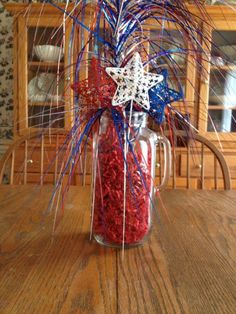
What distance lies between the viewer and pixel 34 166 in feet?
6.55

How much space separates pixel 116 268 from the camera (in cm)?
47

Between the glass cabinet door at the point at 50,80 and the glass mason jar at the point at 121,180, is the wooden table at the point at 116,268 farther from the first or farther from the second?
the glass cabinet door at the point at 50,80

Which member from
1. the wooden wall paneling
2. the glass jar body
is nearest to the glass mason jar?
the glass jar body

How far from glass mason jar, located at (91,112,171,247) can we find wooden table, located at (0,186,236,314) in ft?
0.12

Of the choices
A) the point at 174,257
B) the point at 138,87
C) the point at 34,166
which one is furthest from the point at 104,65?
the point at 34,166

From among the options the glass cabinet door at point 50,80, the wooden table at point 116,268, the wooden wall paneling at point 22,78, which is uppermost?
the wooden wall paneling at point 22,78

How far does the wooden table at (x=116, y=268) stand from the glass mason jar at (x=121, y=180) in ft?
0.12

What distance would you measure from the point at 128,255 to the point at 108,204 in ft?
0.28

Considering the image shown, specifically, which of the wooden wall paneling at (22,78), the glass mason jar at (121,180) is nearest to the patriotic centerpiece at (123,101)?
the glass mason jar at (121,180)

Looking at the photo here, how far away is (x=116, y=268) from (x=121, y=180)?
0.13 meters

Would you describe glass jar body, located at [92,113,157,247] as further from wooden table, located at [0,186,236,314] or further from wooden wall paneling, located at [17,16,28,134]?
wooden wall paneling, located at [17,16,28,134]

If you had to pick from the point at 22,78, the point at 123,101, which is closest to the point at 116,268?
the point at 123,101

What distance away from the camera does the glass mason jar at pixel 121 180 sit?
0.51 m

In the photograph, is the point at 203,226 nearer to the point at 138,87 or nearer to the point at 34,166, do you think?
the point at 138,87
